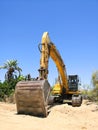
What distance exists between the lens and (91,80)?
4431 cm

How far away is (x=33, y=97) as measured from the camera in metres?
15.5

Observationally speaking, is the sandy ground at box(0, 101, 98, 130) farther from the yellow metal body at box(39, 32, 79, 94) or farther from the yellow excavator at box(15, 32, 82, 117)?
the yellow metal body at box(39, 32, 79, 94)

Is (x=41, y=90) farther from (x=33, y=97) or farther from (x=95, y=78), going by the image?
(x=95, y=78)

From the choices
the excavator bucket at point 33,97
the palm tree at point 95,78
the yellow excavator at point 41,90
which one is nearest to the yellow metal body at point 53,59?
the yellow excavator at point 41,90

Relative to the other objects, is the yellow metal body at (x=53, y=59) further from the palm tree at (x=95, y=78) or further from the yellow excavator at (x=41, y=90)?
the palm tree at (x=95, y=78)

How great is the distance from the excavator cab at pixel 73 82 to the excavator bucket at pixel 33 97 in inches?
401

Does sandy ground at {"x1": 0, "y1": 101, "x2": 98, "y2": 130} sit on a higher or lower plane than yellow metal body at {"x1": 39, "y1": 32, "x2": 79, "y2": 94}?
lower

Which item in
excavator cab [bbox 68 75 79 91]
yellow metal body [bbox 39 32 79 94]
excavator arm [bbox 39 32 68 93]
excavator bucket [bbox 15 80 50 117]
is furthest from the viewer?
excavator cab [bbox 68 75 79 91]

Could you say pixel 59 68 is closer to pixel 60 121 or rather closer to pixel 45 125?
pixel 60 121

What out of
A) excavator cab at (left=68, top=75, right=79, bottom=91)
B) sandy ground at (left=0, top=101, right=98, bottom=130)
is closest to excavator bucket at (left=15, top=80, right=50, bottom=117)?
sandy ground at (left=0, top=101, right=98, bottom=130)

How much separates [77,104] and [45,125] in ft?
36.1

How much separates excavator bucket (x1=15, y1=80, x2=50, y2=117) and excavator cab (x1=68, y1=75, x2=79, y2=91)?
401 inches

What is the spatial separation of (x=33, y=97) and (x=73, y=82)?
37.3ft

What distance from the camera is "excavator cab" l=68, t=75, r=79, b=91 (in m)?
26.3
